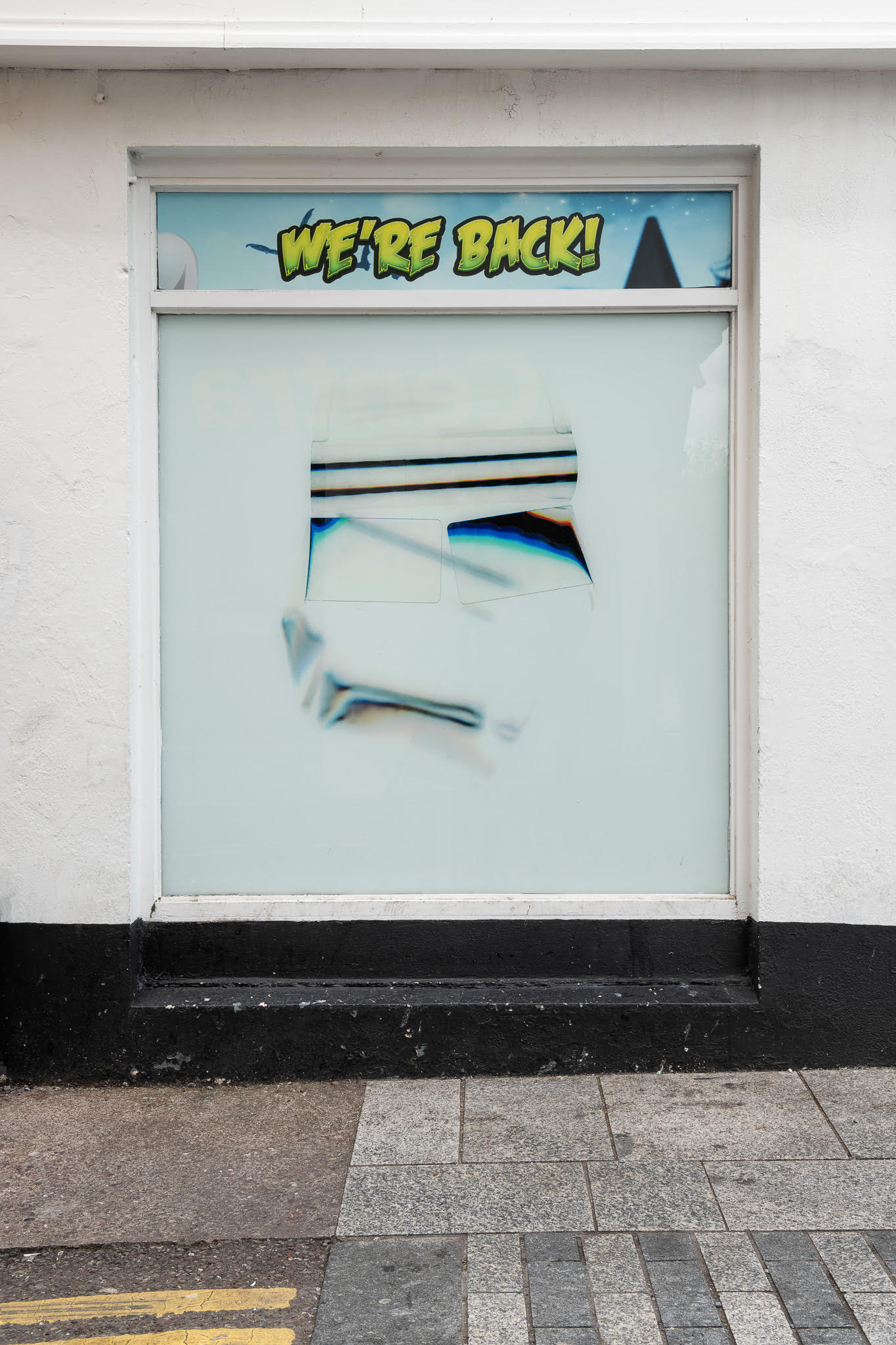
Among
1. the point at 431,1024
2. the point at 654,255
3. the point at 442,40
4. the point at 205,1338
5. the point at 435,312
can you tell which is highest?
the point at 442,40

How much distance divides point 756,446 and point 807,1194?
2797mm

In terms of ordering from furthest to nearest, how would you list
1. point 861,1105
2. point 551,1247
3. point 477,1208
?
1. point 861,1105
2. point 477,1208
3. point 551,1247

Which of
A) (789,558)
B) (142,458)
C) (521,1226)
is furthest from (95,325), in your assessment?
(521,1226)

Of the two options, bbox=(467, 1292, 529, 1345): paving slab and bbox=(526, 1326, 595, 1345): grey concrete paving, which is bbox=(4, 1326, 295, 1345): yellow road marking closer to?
bbox=(467, 1292, 529, 1345): paving slab

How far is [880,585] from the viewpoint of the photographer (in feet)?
14.7

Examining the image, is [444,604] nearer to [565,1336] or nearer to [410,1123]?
[410,1123]

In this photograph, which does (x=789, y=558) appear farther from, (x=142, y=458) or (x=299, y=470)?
(x=142, y=458)

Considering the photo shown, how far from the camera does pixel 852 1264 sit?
316 centimetres

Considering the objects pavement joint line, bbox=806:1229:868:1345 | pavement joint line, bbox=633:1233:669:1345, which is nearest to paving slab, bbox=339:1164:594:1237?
pavement joint line, bbox=633:1233:669:1345

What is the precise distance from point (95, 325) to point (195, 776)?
191 centimetres

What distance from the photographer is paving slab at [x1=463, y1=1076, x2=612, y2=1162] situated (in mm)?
3838

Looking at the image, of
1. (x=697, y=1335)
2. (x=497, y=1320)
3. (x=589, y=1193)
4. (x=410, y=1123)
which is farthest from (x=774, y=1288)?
(x=410, y=1123)

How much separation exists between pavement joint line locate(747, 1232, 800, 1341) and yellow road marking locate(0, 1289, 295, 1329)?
4.40ft

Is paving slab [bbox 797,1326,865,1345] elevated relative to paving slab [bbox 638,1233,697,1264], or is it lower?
lower
